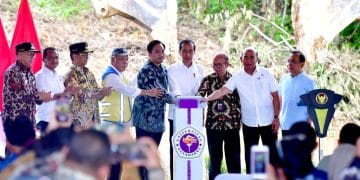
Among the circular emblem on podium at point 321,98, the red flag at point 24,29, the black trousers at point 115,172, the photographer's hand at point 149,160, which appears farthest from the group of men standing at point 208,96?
the photographer's hand at point 149,160

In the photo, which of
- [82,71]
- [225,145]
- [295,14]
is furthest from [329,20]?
[82,71]

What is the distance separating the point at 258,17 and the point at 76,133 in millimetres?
8355

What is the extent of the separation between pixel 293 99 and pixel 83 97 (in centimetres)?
160

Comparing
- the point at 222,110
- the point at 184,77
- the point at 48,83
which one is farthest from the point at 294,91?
the point at 48,83

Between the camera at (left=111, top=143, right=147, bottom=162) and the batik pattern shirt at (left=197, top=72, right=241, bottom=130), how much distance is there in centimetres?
242

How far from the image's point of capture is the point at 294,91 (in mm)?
6656

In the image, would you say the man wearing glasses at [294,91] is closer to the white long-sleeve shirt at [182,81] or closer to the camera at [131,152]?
the white long-sleeve shirt at [182,81]

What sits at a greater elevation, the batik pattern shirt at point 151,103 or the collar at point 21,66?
the collar at point 21,66

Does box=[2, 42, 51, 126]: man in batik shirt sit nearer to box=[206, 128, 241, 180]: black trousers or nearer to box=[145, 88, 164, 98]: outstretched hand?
box=[145, 88, 164, 98]: outstretched hand

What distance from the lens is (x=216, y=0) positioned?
39.8 ft

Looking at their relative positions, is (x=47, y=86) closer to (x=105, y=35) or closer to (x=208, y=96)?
(x=208, y=96)

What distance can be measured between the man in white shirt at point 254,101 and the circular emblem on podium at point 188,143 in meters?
0.36

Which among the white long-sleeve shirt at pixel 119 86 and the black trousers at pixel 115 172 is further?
the white long-sleeve shirt at pixel 119 86

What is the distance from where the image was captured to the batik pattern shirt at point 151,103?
21.6ft
